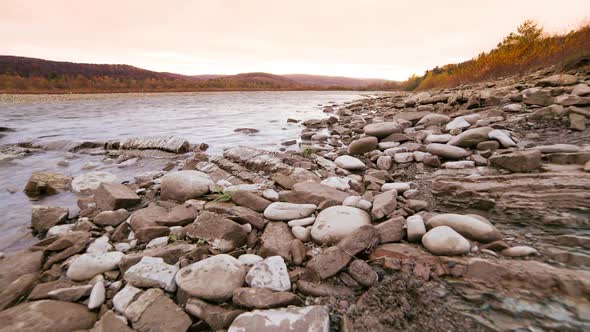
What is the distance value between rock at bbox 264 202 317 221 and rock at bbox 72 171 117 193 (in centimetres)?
297

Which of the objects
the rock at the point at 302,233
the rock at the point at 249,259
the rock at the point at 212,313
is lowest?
the rock at the point at 249,259

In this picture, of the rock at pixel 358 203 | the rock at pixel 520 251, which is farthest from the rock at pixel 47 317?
the rock at pixel 520 251

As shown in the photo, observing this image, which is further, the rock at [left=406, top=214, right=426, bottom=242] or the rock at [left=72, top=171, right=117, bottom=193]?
the rock at [left=72, top=171, right=117, bottom=193]

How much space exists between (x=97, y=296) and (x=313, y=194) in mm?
1724

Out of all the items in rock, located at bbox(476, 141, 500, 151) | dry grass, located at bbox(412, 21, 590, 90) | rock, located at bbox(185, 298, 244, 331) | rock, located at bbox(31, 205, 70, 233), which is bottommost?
rock, located at bbox(31, 205, 70, 233)

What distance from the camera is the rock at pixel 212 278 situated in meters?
1.38

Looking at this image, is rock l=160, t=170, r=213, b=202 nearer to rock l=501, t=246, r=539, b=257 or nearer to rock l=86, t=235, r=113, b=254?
rock l=86, t=235, r=113, b=254

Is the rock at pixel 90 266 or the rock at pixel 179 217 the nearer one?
the rock at pixel 90 266

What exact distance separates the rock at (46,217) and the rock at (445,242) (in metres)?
3.39

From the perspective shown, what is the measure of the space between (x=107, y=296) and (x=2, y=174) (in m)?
4.91

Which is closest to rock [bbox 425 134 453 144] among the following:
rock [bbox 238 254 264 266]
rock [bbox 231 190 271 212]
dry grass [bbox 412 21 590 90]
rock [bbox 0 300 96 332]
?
rock [bbox 231 190 271 212]

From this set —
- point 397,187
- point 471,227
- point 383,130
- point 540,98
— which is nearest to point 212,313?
point 471,227

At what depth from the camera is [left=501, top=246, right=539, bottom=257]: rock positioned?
4.68 feet

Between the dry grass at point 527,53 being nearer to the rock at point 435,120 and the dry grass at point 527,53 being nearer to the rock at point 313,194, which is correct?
the rock at point 435,120
